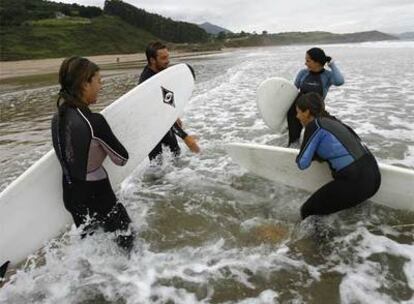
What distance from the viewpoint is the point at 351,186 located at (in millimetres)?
3496

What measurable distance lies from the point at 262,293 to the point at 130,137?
2.11 m

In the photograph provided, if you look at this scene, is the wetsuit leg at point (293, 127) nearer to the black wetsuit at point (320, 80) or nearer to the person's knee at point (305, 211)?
the black wetsuit at point (320, 80)

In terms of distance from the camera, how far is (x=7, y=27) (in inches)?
2373

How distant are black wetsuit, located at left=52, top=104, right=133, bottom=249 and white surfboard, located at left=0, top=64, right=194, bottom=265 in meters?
0.46

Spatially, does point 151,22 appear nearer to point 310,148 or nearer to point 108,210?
point 310,148

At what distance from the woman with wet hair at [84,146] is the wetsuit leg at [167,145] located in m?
2.43

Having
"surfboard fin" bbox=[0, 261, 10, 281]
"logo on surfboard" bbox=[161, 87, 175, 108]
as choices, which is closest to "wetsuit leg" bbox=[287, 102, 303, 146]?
"logo on surfboard" bbox=[161, 87, 175, 108]

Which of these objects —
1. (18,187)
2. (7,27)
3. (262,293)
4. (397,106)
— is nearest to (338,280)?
(262,293)

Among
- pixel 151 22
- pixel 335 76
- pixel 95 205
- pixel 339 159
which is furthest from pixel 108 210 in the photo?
pixel 151 22

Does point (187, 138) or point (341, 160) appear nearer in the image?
point (341, 160)

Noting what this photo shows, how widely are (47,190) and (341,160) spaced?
2.59 m

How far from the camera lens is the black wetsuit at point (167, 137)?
17.3 feet

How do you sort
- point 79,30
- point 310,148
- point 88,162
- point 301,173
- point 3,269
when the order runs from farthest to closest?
point 79,30
point 301,173
point 310,148
point 3,269
point 88,162

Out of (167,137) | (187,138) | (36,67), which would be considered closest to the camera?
(187,138)
